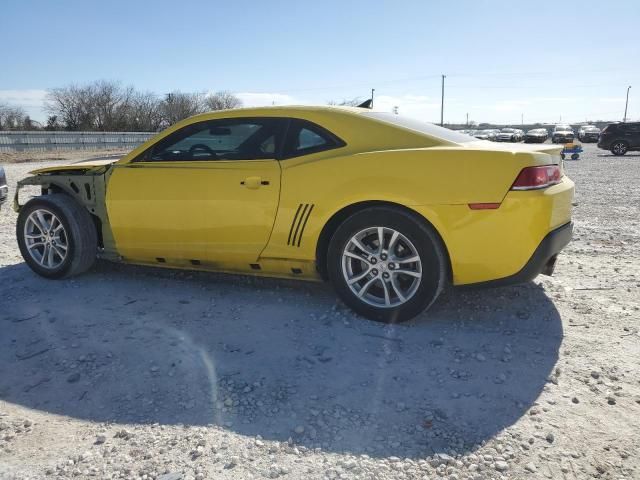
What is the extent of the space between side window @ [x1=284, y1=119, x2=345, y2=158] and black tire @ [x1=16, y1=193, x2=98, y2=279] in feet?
6.54

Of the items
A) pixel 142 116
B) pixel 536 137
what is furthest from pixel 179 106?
pixel 536 137

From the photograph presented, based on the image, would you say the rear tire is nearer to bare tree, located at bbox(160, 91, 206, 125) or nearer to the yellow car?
the yellow car

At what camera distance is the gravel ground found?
7.18ft

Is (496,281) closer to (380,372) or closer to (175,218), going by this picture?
(380,372)

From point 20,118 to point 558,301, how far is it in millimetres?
55660

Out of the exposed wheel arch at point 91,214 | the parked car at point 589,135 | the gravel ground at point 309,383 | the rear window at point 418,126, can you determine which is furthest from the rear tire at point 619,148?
the exposed wheel arch at point 91,214

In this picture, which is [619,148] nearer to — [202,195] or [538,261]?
[538,261]

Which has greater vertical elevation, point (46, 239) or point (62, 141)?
point (62, 141)

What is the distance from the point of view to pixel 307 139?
3713 millimetres

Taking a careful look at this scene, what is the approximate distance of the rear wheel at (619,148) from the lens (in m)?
24.8

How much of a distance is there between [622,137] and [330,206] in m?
26.2

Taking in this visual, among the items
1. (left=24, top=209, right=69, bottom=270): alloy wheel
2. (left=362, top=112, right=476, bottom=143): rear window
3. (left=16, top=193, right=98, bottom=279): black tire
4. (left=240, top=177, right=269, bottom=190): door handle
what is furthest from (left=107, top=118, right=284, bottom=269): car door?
(left=362, top=112, right=476, bottom=143): rear window

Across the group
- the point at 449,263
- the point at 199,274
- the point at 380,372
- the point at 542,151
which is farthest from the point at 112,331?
the point at 542,151

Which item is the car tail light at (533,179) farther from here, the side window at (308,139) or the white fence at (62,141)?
the white fence at (62,141)
